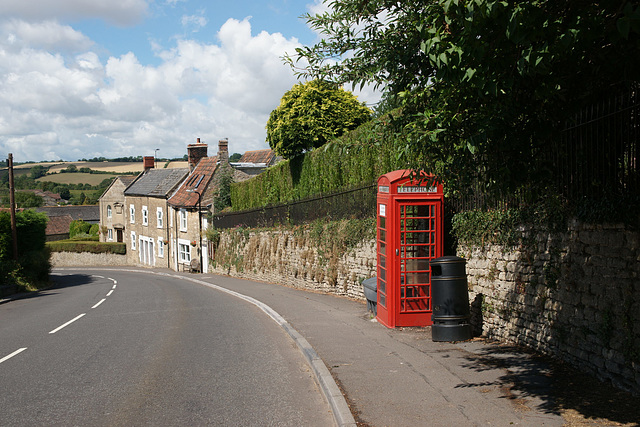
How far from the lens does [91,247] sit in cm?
5766

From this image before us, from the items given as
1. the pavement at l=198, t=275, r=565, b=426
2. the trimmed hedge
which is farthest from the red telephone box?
the trimmed hedge

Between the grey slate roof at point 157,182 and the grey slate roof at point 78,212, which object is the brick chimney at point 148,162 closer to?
the grey slate roof at point 157,182

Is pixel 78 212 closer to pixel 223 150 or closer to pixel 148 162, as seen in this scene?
pixel 148 162

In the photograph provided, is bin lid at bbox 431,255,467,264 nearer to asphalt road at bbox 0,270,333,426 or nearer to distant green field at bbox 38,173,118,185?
asphalt road at bbox 0,270,333,426

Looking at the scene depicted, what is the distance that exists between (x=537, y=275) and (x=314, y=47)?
4498 millimetres

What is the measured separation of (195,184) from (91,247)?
2112 cm

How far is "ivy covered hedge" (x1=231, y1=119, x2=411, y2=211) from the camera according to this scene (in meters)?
7.84

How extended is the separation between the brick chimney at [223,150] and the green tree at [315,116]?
67.6 feet

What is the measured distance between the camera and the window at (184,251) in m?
41.8

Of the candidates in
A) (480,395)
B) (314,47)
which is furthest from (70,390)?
(314,47)

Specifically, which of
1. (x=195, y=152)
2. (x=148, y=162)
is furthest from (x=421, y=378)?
(x=148, y=162)

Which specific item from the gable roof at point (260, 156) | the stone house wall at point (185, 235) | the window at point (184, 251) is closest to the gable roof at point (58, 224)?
the gable roof at point (260, 156)

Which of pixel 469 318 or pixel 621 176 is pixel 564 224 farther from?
pixel 469 318

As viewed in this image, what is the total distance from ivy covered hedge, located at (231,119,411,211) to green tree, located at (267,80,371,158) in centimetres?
75
